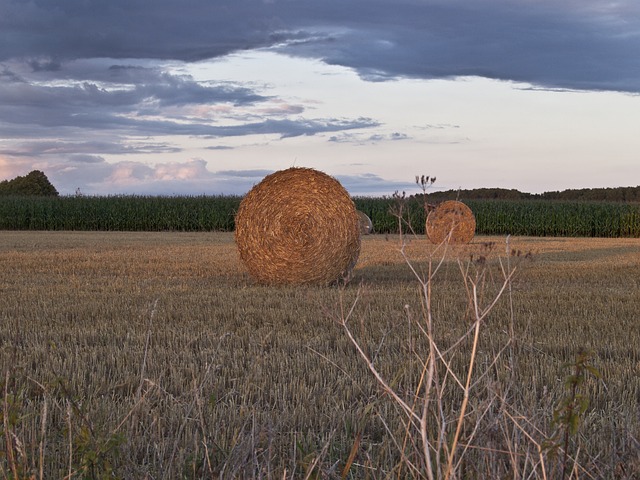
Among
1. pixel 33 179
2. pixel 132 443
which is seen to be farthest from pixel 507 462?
pixel 33 179

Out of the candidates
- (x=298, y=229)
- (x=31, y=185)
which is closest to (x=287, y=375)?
(x=298, y=229)

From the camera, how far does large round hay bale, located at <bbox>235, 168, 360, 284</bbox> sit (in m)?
12.4

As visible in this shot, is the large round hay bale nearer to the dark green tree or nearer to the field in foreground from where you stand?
the field in foreground

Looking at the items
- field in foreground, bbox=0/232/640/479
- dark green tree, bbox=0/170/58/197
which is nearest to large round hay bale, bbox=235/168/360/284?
field in foreground, bbox=0/232/640/479

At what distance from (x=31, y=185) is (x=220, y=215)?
1903 centimetres

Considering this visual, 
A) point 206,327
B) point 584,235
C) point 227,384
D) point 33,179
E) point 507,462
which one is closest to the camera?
point 507,462

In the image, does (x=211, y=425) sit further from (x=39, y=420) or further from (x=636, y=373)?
(x=636, y=373)

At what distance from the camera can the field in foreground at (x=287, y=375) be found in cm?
342

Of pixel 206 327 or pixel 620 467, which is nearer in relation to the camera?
pixel 620 467

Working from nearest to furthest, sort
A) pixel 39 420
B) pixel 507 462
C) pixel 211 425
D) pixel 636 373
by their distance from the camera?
pixel 507 462, pixel 211 425, pixel 39 420, pixel 636 373

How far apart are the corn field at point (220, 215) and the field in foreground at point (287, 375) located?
24323 mm

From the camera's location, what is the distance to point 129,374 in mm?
5809

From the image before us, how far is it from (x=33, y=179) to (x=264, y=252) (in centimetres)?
4385

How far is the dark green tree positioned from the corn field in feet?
38.2
